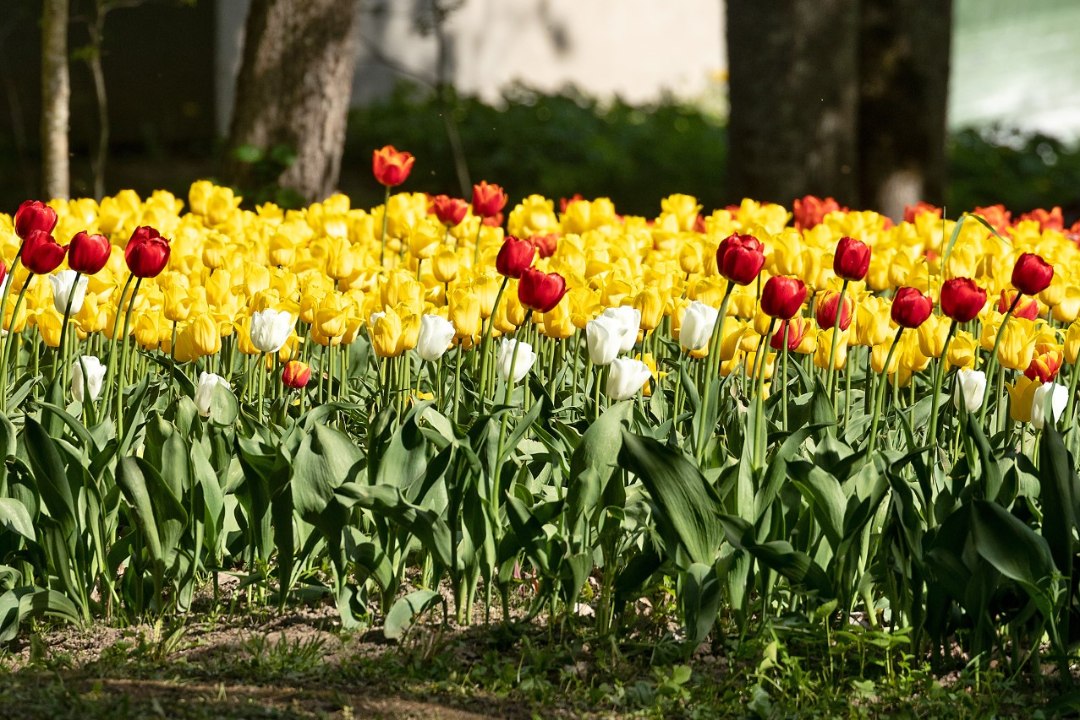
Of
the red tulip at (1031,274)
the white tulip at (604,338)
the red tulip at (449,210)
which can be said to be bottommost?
the white tulip at (604,338)

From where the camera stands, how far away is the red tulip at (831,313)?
3625 mm

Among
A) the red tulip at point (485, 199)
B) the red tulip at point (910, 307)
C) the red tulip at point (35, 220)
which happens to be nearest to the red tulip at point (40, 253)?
the red tulip at point (35, 220)

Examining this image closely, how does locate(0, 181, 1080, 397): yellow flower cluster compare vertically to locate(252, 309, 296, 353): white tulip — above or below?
above

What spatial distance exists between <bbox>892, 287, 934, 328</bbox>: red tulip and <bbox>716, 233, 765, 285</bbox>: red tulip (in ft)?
1.08

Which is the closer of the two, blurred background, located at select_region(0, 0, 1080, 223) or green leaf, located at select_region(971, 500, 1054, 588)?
green leaf, located at select_region(971, 500, 1054, 588)

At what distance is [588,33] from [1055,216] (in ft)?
37.4

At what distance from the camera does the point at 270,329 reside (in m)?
3.46

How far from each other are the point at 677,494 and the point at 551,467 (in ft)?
1.91

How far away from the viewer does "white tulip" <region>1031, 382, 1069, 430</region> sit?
3.14 metres

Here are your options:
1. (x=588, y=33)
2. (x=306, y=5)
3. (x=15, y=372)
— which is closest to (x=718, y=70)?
(x=588, y=33)

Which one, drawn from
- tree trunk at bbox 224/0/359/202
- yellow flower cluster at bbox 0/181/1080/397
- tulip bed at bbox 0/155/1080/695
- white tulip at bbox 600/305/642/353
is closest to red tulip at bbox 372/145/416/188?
yellow flower cluster at bbox 0/181/1080/397

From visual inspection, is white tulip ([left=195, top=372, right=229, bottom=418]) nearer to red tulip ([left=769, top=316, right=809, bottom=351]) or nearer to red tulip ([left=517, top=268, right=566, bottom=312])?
red tulip ([left=517, top=268, right=566, bottom=312])

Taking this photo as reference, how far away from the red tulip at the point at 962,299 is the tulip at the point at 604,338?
71cm

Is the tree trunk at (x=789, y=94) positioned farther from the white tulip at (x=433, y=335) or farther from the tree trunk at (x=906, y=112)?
the white tulip at (x=433, y=335)
